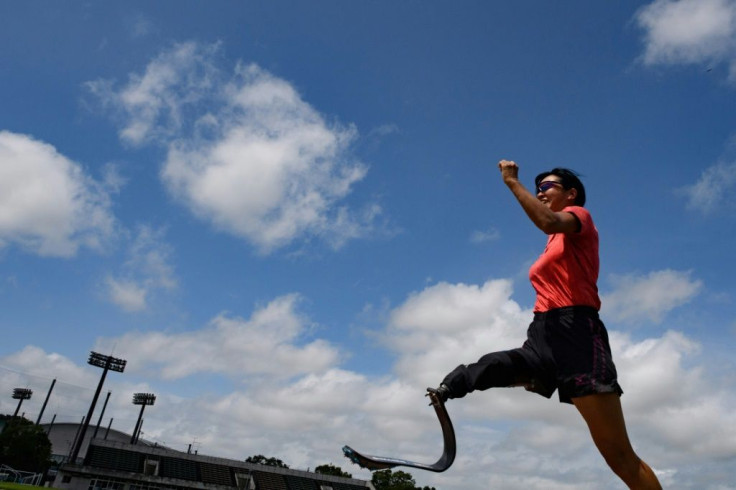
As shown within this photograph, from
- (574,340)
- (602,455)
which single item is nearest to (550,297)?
(574,340)

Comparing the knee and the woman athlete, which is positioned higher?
the woman athlete

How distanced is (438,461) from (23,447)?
76.4 meters

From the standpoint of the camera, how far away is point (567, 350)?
3.25 meters

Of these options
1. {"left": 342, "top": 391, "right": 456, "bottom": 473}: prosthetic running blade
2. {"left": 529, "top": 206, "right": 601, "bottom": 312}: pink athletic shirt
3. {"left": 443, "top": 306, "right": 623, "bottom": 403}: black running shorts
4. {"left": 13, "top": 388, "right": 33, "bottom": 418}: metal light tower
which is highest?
{"left": 13, "top": 388, "right": 33, "bottom": 418}: metal light tower

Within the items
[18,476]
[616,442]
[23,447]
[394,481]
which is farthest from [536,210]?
[394,481]

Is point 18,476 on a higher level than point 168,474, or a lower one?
lower

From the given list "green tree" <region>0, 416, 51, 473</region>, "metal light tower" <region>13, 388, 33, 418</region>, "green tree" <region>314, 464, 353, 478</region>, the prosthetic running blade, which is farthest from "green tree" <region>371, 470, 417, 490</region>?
the prosthetic running blade

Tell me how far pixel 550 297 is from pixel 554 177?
1.07 metres

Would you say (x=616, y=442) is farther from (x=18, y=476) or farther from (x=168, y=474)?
(x=168, y=474)

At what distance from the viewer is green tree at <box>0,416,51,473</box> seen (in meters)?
62.3

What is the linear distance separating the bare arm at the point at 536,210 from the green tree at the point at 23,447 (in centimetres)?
7732

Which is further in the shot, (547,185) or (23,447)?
(23,447)

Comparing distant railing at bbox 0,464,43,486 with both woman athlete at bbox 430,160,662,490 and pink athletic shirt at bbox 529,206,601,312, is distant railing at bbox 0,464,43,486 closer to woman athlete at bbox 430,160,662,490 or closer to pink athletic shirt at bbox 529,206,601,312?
woman athlete at bbox 430,160,662,490

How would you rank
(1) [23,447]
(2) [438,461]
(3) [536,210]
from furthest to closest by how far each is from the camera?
(1) [23,447] < (2) [438,461] < (3) [536,210]
